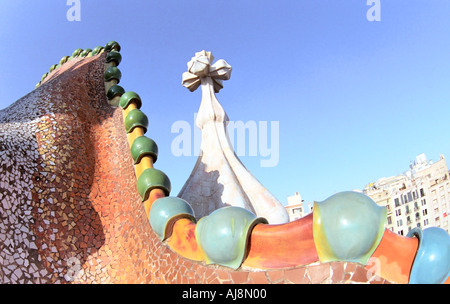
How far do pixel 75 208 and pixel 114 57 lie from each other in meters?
2.08

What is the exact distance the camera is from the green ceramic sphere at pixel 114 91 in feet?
12.9

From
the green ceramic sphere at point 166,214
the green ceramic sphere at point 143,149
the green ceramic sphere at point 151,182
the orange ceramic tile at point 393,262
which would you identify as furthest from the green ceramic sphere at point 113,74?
the orange ceramic tile at point 393,262

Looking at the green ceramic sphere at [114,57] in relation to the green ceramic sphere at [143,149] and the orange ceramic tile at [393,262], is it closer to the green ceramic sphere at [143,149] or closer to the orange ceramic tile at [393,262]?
the green ceramic sphere at [143,149]

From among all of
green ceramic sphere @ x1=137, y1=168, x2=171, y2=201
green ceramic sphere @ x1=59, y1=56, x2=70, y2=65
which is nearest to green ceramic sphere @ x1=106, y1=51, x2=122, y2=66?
green ceramic sphere @ x1=59, y1=56, x2=70, y2=65

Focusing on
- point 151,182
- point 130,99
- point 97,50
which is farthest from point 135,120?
point 97,50

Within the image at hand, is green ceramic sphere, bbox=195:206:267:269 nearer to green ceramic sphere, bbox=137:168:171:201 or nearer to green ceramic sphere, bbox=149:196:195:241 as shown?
green ceramic sphere, bbox=149:196:195:241

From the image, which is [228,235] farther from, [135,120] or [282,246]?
[135,120]

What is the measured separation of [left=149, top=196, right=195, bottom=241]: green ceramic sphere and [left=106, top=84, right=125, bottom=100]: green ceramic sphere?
1766 millimetres

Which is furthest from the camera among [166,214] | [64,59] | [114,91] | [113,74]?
[64,59]

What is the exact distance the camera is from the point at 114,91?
3.94m

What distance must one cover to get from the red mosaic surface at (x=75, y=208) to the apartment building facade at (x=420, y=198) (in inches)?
1010

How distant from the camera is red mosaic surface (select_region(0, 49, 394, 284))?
238 cm

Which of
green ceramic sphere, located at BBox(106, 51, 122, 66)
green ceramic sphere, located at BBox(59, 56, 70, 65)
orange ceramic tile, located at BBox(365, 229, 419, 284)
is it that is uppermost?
green ceramic sphere, located at BBox(59, 56, 70, 65)
